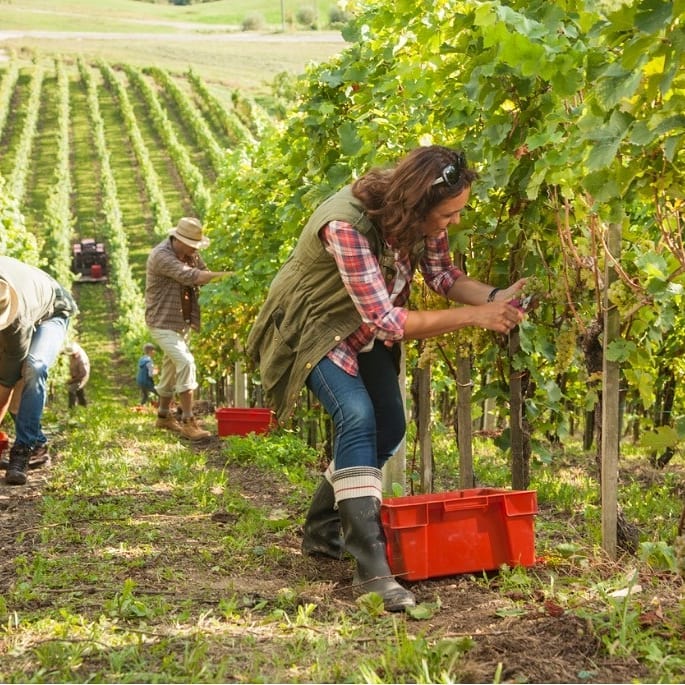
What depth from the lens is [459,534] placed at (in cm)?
338

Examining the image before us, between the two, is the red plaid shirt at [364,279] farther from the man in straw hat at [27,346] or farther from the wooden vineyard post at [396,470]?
the man in straw hat at [27,346]

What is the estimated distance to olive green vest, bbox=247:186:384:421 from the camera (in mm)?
3361

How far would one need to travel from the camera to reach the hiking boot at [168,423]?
28.1 ft

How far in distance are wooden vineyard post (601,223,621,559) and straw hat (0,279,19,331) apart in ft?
9.26

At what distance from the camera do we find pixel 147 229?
39.6m

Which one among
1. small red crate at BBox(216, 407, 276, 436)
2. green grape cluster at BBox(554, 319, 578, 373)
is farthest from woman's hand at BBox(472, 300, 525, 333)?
small red crate at BBox(216, 407, 276, 436)

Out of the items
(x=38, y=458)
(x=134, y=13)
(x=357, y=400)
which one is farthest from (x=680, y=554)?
(x=134, y=13)

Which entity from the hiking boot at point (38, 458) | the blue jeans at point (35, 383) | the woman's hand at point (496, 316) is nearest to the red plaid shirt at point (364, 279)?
the woman's hand at point (496, 316)

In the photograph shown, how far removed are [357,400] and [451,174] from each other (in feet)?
2.57

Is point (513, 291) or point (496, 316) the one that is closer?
point (496, 316)

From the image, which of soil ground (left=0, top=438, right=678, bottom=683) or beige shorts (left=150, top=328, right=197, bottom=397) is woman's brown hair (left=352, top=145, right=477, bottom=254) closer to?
soil ground (left=0, top=438, right=678, bottom=683)

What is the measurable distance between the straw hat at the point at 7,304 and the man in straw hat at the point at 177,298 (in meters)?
2.65

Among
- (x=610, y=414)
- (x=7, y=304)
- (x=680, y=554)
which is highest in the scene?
(x=7, y=304)

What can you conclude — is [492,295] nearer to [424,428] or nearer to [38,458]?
[424,428]
